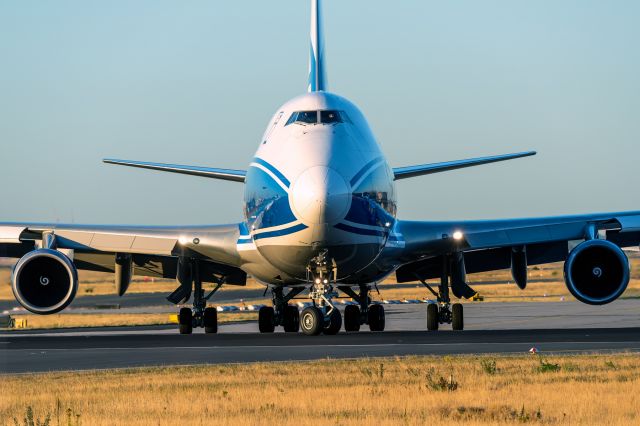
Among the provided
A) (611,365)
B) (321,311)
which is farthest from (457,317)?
(611,365)

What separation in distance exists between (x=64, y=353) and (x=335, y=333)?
7555 mm

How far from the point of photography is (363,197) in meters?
26.9

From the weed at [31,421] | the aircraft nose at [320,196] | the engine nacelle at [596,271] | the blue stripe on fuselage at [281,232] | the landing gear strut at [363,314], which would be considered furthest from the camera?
the landing gear strut at [363,314]

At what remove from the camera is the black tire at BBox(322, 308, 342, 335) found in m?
28.5

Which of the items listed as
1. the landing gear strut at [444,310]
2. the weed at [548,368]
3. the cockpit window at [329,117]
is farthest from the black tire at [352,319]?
the weed at [548,368]

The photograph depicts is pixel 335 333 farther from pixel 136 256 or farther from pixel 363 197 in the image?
pixel 136 256

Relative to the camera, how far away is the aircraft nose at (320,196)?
2564 cm

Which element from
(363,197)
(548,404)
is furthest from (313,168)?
(548,404)

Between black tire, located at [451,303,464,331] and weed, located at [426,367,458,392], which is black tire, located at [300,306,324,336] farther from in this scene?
weed, located at [426,367,458,392]

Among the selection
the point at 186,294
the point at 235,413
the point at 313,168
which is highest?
the point at 313,168

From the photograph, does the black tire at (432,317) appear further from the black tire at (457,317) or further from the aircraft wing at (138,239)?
the aircraft wing at (138,239)

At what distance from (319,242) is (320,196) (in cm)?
155

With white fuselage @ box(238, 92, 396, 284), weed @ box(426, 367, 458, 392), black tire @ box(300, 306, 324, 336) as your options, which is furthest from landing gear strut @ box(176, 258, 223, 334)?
weed @ box(426, 367, 458, 392)

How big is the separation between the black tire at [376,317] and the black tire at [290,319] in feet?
6.98
